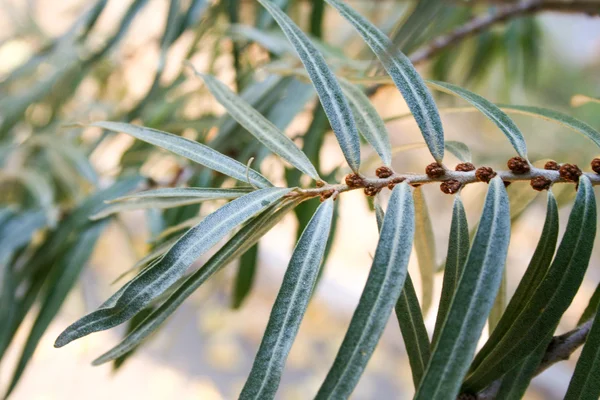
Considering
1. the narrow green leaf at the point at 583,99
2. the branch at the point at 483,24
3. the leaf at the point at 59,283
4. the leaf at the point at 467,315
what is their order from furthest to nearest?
the branch at the point at 483,24, the leaf at the point at 59,283, the narrow green leaf at the point at 583,99, the leaf at the point at 467,315

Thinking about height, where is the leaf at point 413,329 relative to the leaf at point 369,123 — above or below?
below

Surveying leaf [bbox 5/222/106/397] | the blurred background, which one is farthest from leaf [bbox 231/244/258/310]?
leaf [bbox 5/222/106/397]

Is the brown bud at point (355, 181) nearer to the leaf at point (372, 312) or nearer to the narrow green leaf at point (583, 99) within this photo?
the leaf at point (372, 312)

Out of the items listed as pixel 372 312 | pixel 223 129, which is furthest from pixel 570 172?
pixel 223 129

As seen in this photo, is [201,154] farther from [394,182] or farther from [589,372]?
[589,372]

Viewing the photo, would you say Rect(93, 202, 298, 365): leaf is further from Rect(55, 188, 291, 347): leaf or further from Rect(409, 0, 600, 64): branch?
Rect(409, 0, 600, 64): branch

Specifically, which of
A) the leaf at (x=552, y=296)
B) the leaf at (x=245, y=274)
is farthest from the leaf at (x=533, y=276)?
the leaf at (x=245, y=274)
